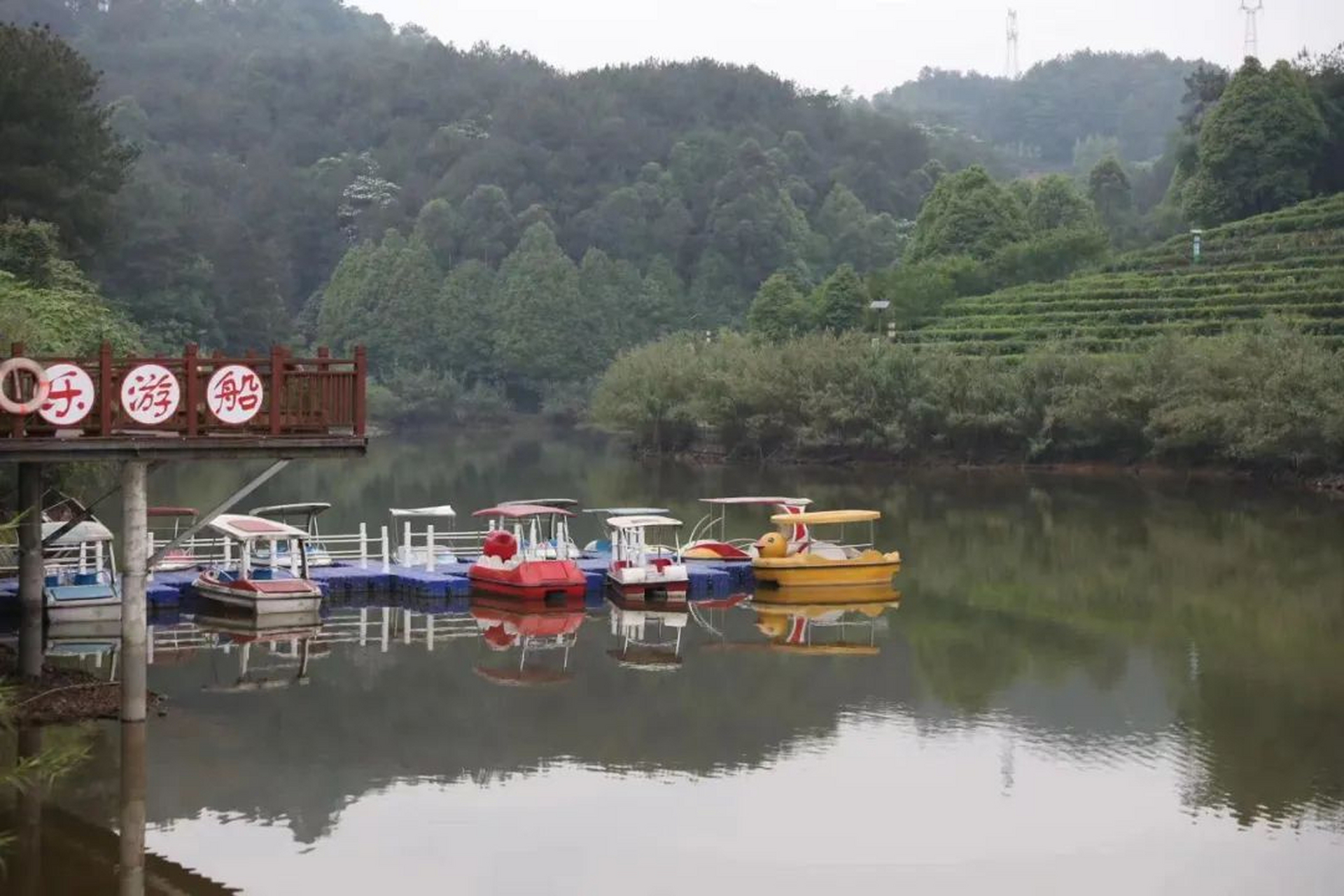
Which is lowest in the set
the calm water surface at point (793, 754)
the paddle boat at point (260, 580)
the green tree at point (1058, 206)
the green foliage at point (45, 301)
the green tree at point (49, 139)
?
the calm water surface at point (793, 754)

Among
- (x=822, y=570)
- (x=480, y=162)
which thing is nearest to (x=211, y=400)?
(x=822, y=570)

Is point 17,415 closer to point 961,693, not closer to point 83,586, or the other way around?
point 83,586

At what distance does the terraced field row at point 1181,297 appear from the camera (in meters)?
67.1

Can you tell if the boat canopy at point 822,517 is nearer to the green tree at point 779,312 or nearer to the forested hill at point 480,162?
the green tree at point 779,312

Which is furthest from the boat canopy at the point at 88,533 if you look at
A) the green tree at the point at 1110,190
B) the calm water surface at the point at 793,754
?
the green tree at the point at 1110,190

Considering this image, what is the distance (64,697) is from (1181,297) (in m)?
57.5

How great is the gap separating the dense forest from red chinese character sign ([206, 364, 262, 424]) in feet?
91.6

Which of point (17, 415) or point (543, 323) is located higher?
point (543, 323)

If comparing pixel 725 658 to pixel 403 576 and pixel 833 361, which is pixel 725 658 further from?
pixel 833 361

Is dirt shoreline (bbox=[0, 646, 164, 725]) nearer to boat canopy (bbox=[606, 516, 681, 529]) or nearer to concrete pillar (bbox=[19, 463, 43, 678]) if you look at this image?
concrete pillar (bbox=[19, 463, 43, 678])

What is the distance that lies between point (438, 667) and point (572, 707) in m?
3.24

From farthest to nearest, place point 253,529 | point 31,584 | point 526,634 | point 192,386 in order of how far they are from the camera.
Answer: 1. point 253,529
2. point 526,634
3. point 31,584
4. point 192,386

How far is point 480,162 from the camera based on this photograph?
134 metres

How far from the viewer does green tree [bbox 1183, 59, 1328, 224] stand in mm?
87250
